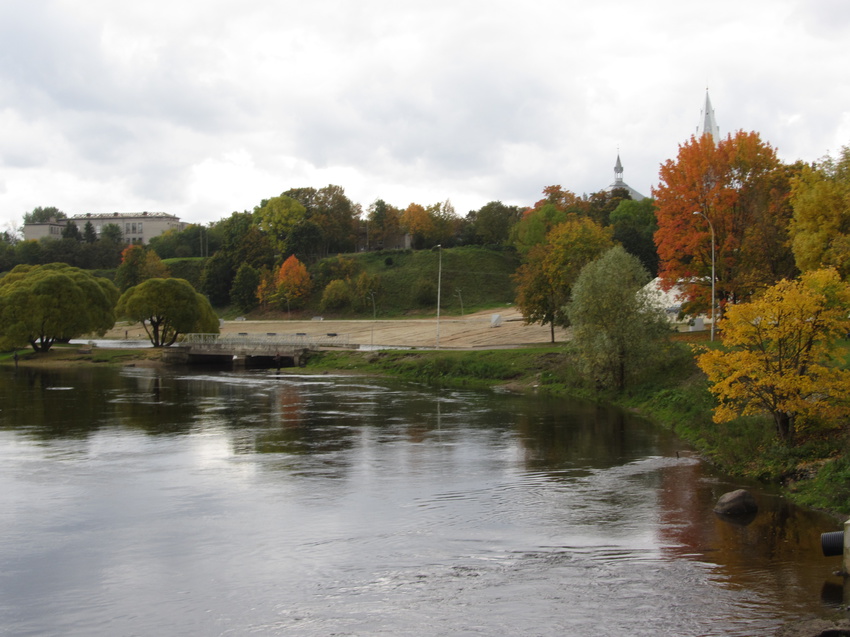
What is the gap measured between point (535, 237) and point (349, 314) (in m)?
28.9

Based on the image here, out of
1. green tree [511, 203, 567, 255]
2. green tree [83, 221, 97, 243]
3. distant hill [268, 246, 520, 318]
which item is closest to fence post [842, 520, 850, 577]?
green tree [511, 203, 567, 255]

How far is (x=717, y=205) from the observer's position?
46656mm

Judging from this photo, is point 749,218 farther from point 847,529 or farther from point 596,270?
point 847,529

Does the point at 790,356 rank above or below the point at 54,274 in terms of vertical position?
below

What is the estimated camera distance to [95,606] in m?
13.8

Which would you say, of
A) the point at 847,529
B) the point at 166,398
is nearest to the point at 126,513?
the point at 847,529

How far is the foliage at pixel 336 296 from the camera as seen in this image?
11038 cm

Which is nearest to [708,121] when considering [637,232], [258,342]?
[637,232]

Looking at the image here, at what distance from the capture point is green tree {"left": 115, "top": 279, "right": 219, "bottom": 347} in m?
75.6

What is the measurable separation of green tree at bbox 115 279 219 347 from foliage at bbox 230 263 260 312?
37778 mm

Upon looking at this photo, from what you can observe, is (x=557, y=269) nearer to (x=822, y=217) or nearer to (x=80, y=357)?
(x=822, y=217)

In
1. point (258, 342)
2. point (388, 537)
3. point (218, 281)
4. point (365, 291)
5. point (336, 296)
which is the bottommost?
point (388, 537)

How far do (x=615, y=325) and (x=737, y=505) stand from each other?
2214cm

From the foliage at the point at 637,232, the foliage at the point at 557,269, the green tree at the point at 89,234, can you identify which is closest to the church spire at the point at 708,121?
the foliage at the point at 637,232
